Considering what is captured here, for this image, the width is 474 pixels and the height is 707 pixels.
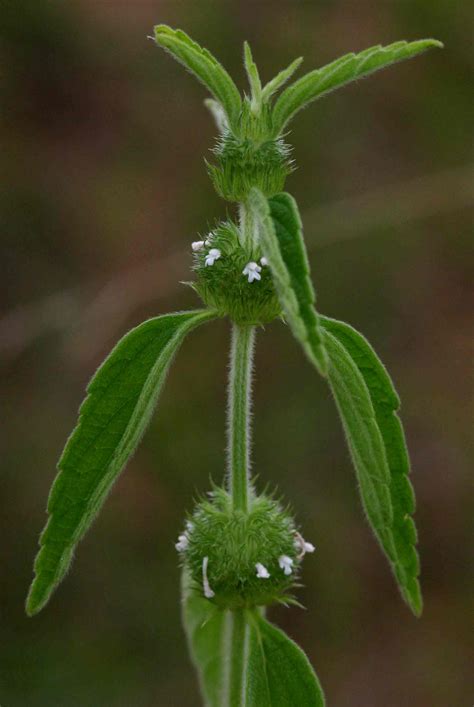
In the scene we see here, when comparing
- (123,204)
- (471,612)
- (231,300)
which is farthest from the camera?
(123,204)

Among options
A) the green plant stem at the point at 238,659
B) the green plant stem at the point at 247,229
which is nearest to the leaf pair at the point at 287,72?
the green plant stem at the point at 247,229

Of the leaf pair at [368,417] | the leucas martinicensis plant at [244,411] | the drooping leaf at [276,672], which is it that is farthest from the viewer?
the drooping leaf at [276,672]

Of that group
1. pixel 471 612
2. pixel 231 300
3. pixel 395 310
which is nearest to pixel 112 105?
pixel 395 310

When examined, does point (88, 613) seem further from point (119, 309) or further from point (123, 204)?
point (123, 204)

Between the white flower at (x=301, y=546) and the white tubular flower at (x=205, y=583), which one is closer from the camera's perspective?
the white tubular flower at (x=205, y=583)

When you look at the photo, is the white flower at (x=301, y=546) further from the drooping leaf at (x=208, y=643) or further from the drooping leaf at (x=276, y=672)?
the drooping leaf at (x=208, y=643)

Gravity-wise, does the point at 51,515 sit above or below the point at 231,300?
below

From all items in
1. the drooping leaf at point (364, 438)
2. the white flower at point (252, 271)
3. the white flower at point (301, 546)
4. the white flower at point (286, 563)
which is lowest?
the white flower at point (286, 563)
